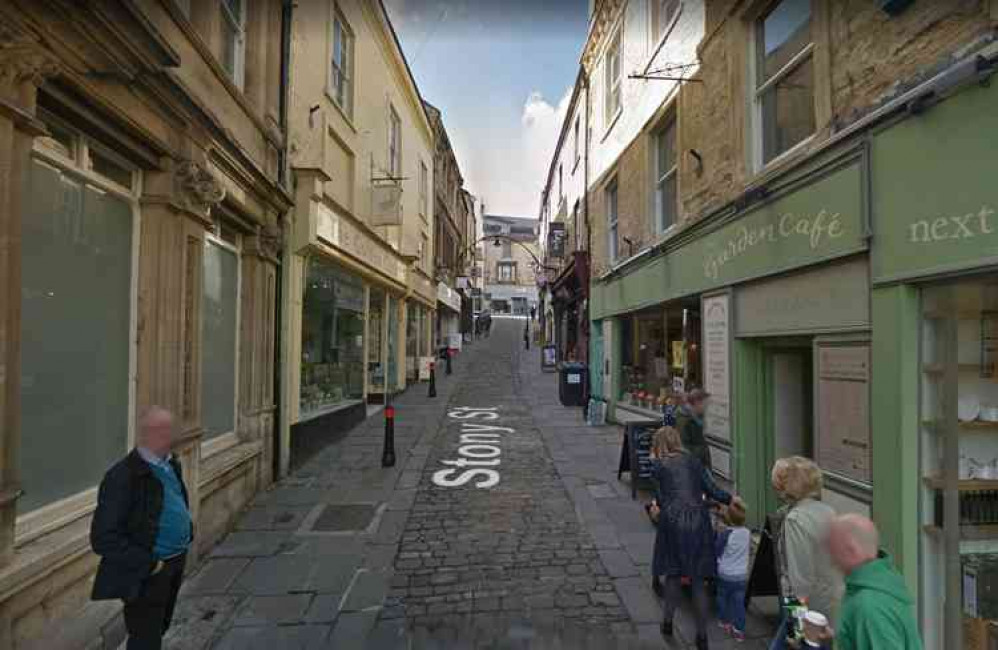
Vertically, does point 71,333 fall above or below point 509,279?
below

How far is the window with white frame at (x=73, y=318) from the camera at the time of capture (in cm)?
333

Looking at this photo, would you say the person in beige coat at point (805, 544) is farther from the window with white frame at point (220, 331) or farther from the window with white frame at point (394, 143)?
the window with white frame at point (394, 143)

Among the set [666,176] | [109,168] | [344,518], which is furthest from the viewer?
[666,176]

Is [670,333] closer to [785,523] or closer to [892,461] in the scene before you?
[892,461]

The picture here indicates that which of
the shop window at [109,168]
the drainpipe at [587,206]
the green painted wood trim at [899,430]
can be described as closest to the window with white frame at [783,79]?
the green painted wood trim at [899,430]

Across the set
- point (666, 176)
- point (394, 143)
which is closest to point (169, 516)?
point (666, 176)

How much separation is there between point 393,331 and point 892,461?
13320 millimetres

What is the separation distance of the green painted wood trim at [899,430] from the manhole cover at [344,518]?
16.0 ft

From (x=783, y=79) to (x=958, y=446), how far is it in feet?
A: 13.0

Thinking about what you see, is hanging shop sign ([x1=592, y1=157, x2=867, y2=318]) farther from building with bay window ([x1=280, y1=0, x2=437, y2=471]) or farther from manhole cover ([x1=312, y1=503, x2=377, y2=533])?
building with bay window ([x1=280, y1=0, x2=437, y2=471])

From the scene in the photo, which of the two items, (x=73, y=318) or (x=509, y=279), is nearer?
(x=73, y=318)

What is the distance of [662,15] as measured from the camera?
848 centimetres

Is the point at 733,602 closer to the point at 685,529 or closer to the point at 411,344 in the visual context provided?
the point at 685,529

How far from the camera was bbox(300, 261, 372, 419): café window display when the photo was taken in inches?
341
